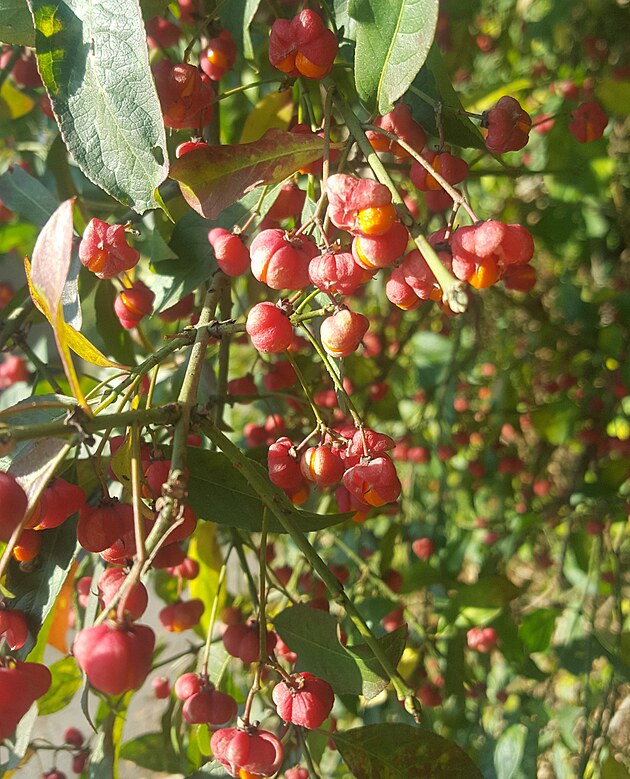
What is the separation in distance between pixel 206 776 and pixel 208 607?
387mm

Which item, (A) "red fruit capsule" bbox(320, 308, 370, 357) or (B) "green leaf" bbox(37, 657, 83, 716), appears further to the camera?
(B) "green leaf" bbox(37, 657, 83, 716)

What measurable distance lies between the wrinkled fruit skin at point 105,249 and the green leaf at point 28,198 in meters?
0.30

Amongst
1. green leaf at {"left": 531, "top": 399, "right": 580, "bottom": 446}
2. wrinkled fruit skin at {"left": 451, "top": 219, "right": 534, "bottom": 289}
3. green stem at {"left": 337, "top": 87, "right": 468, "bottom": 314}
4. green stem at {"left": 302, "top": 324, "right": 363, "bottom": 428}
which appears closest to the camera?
green stem at {"left": 337, "top": 87, "right": 468, "bottom": 314}

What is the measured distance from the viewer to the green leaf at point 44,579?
0.68 m

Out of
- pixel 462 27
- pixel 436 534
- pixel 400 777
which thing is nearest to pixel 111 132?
pixel 400 777

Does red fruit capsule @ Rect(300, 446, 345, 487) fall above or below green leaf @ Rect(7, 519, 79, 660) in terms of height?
below

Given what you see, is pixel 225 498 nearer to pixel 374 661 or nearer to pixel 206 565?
pixel 374 661

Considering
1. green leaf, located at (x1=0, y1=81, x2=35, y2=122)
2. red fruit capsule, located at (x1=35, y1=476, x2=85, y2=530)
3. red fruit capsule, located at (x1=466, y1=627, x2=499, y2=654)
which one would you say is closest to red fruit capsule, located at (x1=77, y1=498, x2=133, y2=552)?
red fruit capsule, located at (x1=35, y1=476, x2=85, y2=530)

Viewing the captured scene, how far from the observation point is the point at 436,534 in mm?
1595

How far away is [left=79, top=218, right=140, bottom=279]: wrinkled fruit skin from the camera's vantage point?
0.74 m

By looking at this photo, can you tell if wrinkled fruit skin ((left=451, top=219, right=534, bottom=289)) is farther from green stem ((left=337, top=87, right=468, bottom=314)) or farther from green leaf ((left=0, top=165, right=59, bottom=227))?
green leaf ((left=0, top=165, right=59, bottom=227))

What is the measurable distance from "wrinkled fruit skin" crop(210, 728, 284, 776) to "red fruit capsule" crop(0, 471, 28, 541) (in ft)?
0.98

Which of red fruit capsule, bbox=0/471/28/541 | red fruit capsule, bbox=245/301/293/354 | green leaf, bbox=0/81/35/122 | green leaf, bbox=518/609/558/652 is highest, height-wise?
green leaf, bbox=0/81/35/122

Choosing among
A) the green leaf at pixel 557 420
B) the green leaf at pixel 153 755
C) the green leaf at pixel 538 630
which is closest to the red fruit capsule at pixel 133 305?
the green leaf at pixel 153 755
